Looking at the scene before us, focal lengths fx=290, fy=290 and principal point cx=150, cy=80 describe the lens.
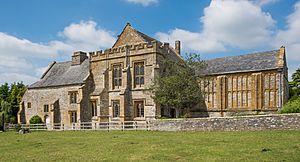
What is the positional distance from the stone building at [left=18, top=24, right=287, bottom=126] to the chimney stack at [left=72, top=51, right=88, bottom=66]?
231 centimetres

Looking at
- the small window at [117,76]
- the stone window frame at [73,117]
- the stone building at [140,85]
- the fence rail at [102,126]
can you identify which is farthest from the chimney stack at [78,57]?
the small window at [117,76]

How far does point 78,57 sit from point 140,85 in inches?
619

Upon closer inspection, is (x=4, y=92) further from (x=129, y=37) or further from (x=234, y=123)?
(x=234, y=123)

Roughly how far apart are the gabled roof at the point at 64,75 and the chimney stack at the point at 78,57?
0.65 m

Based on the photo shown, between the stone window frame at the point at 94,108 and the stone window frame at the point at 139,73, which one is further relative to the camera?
the stone window frame at the point at 94,108

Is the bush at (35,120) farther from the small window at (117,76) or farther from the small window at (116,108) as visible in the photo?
the small window at (117,76)

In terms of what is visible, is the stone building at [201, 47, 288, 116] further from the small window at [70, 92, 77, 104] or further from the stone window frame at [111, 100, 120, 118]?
the small window at [70, 92, 77, 104]

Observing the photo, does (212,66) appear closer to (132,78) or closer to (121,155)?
(132,78)

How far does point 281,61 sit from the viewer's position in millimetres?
34875

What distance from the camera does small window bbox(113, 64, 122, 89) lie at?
3631 cm

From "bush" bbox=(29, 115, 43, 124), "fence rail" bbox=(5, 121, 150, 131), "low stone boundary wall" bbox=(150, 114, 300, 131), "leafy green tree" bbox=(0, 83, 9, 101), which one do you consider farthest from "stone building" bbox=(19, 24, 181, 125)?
"leafy green tree" bbox=(0, 83, 9, 101)

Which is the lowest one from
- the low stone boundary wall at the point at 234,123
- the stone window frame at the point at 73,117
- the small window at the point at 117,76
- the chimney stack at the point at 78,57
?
the stone window frame at the point at 73,117

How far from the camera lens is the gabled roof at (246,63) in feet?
119

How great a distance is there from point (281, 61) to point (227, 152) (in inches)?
975
